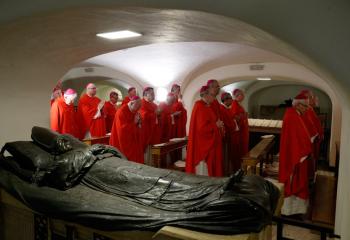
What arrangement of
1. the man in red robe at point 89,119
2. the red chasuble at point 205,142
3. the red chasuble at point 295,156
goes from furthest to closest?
the man in red robe at point 89,119 < the red chasuble at point 205,142 < the red chasuble at point 295,156

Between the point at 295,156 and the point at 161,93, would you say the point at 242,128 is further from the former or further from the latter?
the point at 161,93

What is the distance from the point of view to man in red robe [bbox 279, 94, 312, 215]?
13.6 feet

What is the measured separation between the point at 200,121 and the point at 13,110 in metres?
2.72

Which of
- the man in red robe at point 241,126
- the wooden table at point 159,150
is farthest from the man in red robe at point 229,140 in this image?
the wooden table at point 159,150

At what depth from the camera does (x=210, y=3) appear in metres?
1.95

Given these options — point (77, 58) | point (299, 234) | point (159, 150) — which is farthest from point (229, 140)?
point (77, 58)

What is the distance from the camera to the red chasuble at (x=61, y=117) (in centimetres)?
617

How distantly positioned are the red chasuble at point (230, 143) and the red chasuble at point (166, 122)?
161 cm

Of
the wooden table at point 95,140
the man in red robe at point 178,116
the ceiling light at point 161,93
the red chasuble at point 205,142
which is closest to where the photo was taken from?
the red chasuble at point 205,142

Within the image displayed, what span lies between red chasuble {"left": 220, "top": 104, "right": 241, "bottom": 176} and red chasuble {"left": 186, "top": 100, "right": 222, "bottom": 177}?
83 cm

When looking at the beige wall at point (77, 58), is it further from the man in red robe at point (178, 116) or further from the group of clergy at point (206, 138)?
the man in red robe at point (178, 116)

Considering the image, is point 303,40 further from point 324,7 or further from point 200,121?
point 200,121

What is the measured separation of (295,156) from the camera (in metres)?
4.17

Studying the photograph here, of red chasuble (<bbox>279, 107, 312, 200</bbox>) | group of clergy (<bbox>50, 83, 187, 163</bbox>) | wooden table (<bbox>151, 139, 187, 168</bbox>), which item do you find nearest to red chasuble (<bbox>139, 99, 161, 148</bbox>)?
group of clergy (<bbox>50, 83, 187, 163</bbox>)
